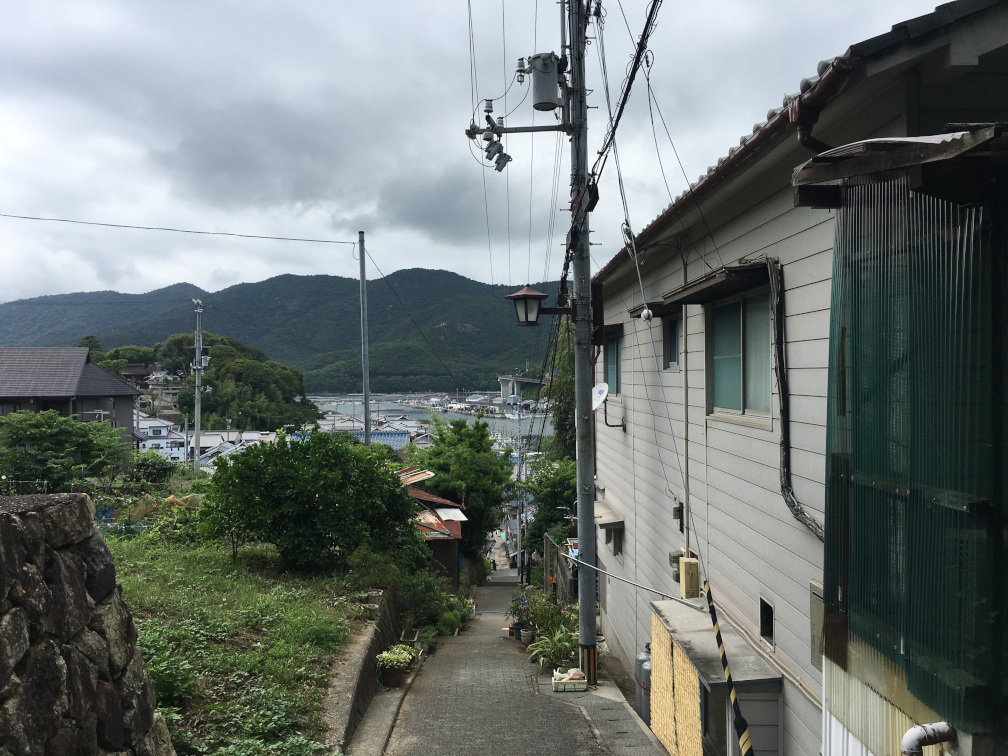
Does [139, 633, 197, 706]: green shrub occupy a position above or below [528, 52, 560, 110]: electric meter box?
below

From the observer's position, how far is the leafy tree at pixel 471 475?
26.8 meters

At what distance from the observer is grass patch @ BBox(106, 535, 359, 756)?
6.25 metres

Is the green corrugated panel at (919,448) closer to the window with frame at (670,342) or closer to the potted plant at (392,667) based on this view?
the window with frame at (670,342)

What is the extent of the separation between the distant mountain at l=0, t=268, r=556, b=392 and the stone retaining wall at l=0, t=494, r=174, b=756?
86.0 ft

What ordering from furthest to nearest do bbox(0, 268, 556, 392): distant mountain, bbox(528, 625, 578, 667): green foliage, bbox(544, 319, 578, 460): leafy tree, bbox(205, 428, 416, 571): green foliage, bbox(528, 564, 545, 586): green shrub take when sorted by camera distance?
bbox(0, 268, 556, 392): distant mountain < bbox(544, 319, 578, 460): leafy tree < bbox(528, 564, 545, 586): green shrub < bbox(205, 428, 416, 571): green foliage < bbox(528, 625, 578, 667): green foliage

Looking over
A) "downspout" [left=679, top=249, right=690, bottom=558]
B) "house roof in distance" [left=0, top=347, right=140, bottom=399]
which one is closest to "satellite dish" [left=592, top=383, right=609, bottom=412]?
"downspout" [left=679, top=249, right=690, bottom=558]

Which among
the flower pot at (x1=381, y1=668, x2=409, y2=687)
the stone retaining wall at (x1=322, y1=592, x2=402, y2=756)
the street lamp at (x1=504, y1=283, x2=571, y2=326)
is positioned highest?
the street lamp at (x1=504, y1=283, x2=571, y2=326)

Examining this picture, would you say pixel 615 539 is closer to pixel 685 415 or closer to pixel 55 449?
pixel 685 415

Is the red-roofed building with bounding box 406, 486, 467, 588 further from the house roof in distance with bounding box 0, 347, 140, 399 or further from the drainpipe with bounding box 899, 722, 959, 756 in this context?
the house roof in distance with bounding box 0, 347, 140, 399

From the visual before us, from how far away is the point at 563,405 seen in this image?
31.0 m

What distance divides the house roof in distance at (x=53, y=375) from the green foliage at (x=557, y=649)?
36.0 m

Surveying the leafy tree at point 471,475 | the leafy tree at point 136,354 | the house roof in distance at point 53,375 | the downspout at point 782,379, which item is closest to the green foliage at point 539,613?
the downspout at point 782,379

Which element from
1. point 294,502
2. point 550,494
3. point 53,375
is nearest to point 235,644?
point 294,502

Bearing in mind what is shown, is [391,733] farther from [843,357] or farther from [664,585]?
[843,357]
